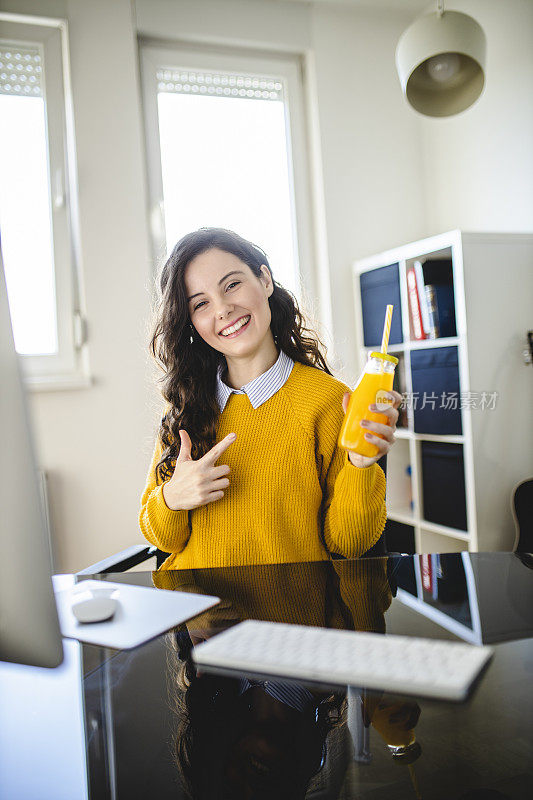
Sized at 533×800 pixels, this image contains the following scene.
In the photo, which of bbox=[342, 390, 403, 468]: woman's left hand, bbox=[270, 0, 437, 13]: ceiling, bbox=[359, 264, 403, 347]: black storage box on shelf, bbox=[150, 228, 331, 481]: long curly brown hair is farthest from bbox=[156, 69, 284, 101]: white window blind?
bbox=[342, 390, 403, 468]: woman's left hand

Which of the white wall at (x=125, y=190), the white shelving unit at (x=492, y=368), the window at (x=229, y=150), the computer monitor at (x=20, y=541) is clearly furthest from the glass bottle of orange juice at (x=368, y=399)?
the window at (x=229, y=150)

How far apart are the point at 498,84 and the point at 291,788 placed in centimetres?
313

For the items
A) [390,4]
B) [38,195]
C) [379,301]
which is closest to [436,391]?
[379,301]

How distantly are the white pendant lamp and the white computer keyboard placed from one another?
1.60 metres

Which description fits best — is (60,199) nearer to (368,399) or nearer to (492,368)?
(492,368)

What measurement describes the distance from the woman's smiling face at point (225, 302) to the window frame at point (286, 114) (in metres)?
1.66

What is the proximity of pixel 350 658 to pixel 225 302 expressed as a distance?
95cm

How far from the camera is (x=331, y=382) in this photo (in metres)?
1.49

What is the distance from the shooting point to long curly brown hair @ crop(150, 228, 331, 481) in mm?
1481

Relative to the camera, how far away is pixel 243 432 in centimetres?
144

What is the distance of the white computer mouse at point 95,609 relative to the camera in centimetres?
83

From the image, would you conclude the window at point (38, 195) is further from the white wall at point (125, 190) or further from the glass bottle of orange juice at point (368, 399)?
the glass bottle of orange juice at point (368, 399)

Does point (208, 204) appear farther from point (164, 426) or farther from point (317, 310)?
point (164, 426)

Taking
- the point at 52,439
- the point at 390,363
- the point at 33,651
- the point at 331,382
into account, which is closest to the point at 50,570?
the point at 33,651
